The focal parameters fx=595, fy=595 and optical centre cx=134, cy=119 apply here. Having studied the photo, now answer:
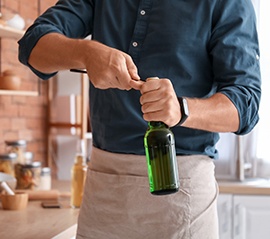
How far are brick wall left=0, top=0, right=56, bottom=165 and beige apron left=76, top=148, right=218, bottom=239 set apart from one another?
4.93 feet

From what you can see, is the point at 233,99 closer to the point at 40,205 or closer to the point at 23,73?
the point at 40,205

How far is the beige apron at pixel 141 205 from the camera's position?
1.32 meters

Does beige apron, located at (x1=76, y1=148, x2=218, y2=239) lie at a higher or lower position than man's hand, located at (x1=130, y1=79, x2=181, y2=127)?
lower

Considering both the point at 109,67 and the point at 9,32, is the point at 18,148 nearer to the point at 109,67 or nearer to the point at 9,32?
the point at 9,32

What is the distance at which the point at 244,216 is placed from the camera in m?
2.66

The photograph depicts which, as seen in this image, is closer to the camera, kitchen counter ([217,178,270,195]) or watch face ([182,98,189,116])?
watch face ([182,98,189,116])

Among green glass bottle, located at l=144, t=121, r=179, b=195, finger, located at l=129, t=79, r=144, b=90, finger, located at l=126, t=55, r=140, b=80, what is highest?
finger, located at l=126, t=55, r=140, b=80

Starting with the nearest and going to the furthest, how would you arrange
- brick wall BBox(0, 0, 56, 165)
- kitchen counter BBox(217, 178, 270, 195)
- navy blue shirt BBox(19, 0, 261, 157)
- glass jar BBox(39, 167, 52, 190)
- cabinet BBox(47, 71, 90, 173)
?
navy blue shirt BBox(19, 0, 261, 157)
glass jar BBox(39, 167, 52, 190)
kitchen counter BBox(217, 178, 270, 195)
brick wall BBox(0, 0, 56, 165)
cabinet BBox(47, 71, 90, 173)

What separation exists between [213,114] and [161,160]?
0.60 ft

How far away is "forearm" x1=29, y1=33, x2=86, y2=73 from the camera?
1223 mm

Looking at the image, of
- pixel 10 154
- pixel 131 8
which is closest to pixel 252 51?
pixel 131 8

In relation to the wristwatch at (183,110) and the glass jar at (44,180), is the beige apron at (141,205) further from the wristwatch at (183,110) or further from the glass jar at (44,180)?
the glass jar at (44,180)

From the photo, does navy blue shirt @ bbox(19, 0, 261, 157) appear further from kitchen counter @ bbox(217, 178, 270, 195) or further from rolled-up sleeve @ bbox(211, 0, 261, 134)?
kitchen counter @ bbox(217, 178, 270, 195)

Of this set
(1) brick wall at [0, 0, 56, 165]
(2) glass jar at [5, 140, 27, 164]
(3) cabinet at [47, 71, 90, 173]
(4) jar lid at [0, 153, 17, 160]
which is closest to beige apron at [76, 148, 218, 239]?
(4) jar lid at [0, 153, 17, 160]
